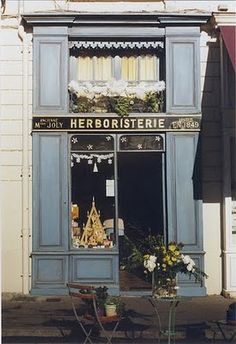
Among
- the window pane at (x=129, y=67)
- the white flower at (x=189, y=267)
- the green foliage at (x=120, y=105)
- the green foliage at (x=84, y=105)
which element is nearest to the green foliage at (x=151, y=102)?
the green foliage at (x=120, y=105)

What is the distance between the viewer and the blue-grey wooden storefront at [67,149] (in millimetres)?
9945

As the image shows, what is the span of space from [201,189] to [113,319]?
4.08 m

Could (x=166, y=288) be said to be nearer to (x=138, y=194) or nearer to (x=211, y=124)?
(x=211, y=124)

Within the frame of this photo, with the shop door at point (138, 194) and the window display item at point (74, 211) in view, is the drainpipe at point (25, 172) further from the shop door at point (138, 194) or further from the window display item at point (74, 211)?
the shop door at point (138, 194)

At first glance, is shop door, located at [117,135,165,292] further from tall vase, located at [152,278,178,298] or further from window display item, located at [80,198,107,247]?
tall vase, located at [152,278,178,298]

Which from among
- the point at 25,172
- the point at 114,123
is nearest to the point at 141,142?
the point at 114,123

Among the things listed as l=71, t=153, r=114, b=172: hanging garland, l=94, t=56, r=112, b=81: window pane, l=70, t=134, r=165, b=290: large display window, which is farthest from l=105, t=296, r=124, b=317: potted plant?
l=94, t=56, r=112, b=81: window pane

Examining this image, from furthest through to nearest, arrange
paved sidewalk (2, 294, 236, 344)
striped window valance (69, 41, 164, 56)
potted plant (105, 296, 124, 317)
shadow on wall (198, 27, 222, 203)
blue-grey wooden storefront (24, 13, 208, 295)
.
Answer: striped window valance (69, 41, 164, 56) < shadow on wall (198, 27, 222, 203) < blue-grey wooden storefront (24, 13, 208, 295) < paved sidewalk (2, 294, 236, 344) < potted plant (105, 296, 124, 317)

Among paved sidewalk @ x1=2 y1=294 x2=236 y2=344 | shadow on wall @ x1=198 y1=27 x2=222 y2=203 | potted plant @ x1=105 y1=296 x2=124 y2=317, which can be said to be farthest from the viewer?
shadow on wall @ x1=198 y1=27 x2=222 y2=203

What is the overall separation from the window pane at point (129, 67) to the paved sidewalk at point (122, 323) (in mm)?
4114

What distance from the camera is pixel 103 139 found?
33.2 ft

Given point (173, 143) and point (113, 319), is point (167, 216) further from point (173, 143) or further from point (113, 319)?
point (113, 319)

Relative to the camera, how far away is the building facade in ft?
32.8

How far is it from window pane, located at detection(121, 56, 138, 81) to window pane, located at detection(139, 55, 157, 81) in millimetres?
95
